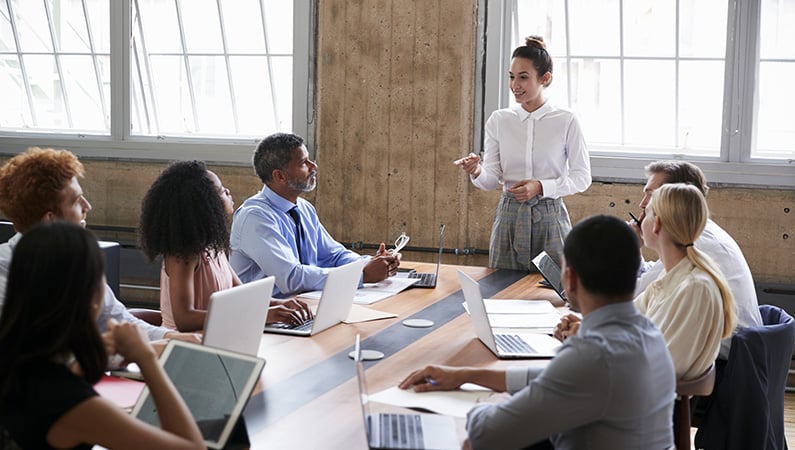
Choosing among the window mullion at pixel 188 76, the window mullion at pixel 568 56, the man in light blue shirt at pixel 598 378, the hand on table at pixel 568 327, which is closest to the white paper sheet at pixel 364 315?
the hand on table at pixel 568 327

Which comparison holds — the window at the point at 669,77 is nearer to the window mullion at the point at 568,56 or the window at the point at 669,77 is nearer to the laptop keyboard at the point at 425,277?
the window mullion at the point at 568,56

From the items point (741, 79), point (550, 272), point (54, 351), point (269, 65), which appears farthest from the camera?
point (269, 65)

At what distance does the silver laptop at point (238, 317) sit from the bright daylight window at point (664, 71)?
141 inches

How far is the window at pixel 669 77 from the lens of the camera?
5.42 metres

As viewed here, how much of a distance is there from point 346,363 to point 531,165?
2.22 metres

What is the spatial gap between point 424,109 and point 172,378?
4.12 m

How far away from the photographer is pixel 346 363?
267 cm

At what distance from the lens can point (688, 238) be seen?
2.73 meters

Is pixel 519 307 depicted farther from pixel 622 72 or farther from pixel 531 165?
pixel 622 72

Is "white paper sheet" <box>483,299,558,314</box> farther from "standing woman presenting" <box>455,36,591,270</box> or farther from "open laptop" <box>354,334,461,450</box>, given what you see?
"open laptop" <box>354,334,461,450</box>

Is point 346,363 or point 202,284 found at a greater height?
point 202,284

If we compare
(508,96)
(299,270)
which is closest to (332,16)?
(508,96)

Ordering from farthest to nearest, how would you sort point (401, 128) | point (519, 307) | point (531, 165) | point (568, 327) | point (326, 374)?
1. point (401, 128)
2. point (531, 165)
3. point (519, 307)
4. point (568, 327)
5. point (326, 374)

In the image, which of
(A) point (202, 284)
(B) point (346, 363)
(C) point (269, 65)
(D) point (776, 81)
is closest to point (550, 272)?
(B) point (346, 363)
